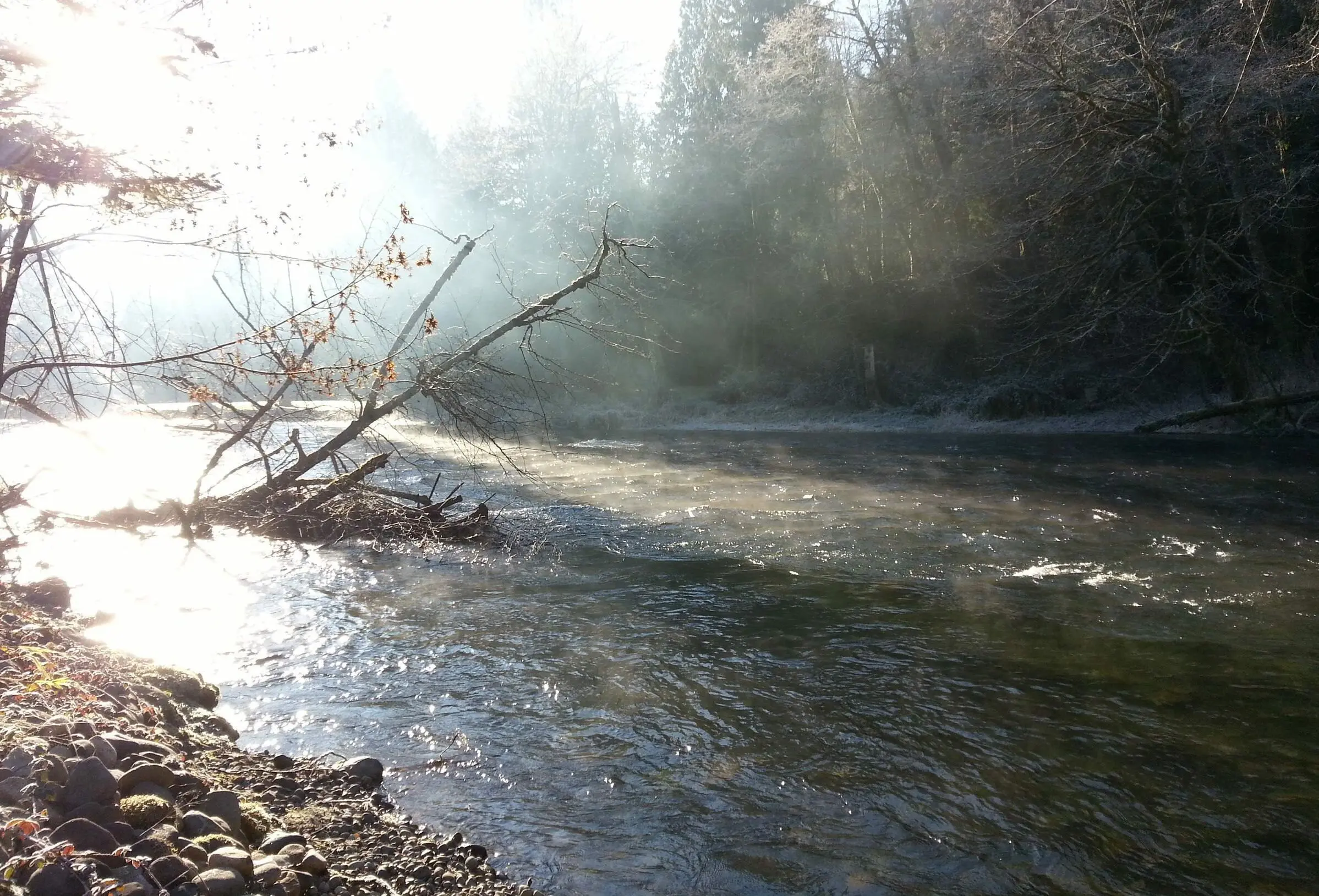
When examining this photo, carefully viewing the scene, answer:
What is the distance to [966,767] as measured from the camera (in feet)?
14.2

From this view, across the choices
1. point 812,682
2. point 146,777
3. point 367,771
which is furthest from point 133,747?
point 812,682

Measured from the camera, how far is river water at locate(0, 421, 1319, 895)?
3.71 meters

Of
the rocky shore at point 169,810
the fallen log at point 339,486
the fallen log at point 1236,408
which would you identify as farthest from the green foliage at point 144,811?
the fallen log at point 1236,408

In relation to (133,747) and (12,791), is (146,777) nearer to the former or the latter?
(133,747)

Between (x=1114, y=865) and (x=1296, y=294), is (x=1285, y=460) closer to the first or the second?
(x=1296, y=294)

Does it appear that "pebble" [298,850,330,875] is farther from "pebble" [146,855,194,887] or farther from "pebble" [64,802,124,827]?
"pebble" [64,802,124,827]

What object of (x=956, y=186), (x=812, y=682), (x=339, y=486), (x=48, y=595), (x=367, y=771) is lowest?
(x=812, y=682)

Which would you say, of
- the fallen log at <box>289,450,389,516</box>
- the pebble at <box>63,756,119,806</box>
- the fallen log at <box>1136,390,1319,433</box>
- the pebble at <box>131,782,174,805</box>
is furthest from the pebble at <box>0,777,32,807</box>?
the fallen log at <box>1136,390,1319,433</box>

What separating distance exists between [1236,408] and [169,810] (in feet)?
65.5

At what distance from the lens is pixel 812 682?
18.2 ft

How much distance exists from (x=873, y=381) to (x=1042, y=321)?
5.63 meters

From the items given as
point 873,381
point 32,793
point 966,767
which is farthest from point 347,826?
point 873,381

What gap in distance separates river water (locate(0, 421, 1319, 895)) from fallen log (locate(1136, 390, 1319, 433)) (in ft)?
22.8

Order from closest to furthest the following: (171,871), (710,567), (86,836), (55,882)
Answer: (55,882)
(171,871)
(86,836)
(710,567)
